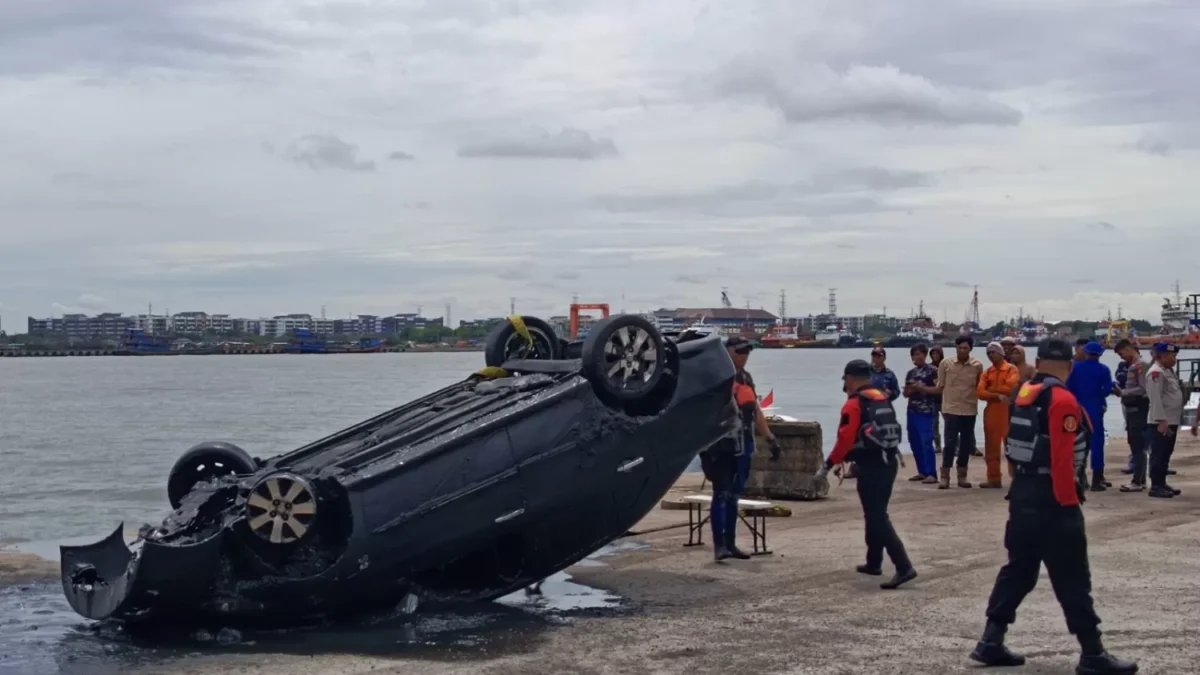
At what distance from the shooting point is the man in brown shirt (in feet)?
51.6

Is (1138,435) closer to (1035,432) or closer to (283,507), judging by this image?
(1035,432)

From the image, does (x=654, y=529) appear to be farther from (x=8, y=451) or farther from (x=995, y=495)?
(x=8, y=451)

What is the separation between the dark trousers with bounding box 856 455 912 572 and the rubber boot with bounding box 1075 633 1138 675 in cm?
265

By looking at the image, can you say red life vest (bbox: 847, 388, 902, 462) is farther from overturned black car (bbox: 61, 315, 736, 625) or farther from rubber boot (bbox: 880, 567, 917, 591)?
overturned black car (bbox: 61, 315, 736, 625)

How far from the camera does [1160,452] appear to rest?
1464 centimetres

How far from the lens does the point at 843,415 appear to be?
32.6 ft

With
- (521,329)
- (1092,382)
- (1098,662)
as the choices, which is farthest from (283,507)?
(1092,382)

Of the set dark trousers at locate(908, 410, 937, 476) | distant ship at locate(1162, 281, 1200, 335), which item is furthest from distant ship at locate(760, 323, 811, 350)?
dark trousers at locate(908, 410, 937, 476)

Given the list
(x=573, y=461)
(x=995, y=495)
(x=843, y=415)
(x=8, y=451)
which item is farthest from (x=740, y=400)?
(x=8, y=451)

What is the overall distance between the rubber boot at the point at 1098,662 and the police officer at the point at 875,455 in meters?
2.65

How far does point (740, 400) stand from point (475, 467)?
304 centimetres

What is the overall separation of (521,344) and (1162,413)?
7.28m

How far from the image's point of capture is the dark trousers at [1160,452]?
14.5m

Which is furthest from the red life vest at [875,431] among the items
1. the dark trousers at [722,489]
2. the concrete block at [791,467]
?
the concrete block at [791,467]
